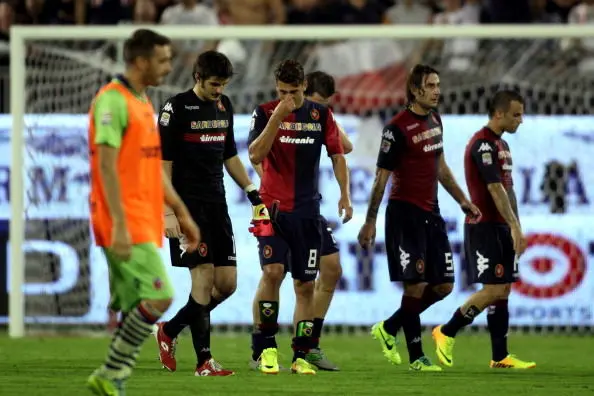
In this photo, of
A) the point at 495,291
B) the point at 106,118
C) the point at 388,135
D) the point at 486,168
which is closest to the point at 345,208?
the point at 388,135

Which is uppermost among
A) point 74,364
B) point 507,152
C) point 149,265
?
point 507,152

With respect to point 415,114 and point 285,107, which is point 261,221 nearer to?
point 285,107

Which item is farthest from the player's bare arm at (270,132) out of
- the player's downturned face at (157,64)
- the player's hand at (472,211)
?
Result: the player's downturned face at (157,64)

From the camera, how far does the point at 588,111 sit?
14203 mm

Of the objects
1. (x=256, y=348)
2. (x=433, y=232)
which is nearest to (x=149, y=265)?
(x=256, y=348)

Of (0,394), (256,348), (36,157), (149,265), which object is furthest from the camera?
(36,157)

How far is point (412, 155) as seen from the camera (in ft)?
32.9

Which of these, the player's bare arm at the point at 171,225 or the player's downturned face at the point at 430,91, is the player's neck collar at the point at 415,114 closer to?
the player's downturned face at the point at 430,91

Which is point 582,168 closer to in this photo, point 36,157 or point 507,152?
point 507,152

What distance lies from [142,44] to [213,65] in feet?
5.91

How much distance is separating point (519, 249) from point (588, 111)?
15.0 ft

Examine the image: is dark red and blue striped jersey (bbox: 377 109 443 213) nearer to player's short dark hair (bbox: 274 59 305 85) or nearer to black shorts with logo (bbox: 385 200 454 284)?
black shorts with logo (bbox: 385 200 454 284)

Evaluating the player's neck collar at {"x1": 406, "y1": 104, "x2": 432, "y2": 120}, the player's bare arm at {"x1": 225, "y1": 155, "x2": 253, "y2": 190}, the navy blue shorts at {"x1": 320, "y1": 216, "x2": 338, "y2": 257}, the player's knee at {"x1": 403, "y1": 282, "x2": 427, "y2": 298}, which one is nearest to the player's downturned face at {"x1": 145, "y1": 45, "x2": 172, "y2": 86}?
the player's bare arm at {"x1": 225, "y1": 155, "x2": 253, "y2": 190}

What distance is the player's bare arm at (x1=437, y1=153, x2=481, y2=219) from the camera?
10.3 m
